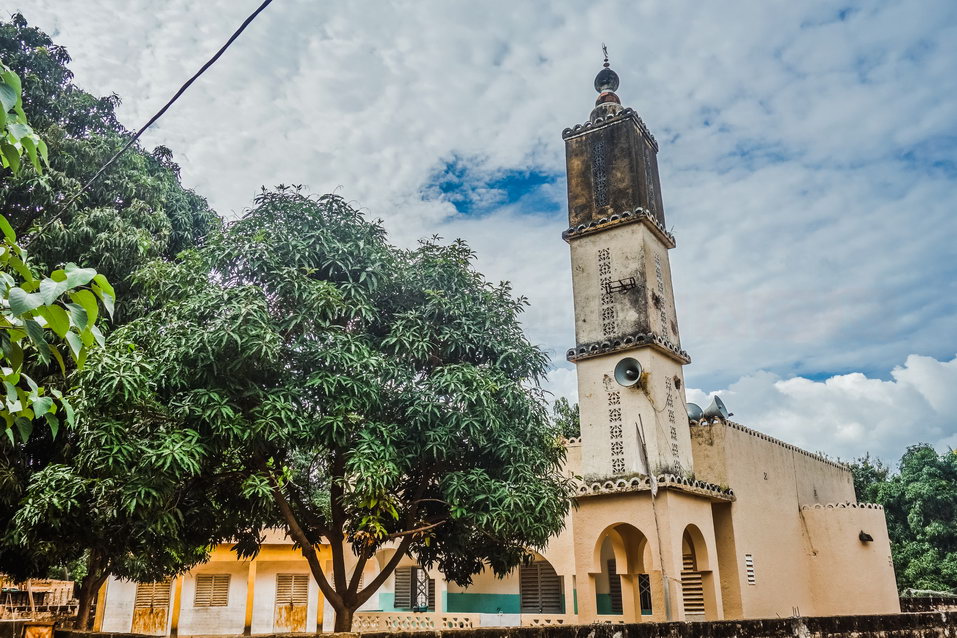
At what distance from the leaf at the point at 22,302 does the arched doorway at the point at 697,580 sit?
13339 millimetres

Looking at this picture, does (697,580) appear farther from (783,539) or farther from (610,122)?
(610,122)

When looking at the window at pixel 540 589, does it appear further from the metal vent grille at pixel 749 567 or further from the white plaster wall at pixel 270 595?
the white plaster wall at pixel 270 595

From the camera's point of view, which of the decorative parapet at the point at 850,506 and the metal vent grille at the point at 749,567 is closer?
the metal vent grille at the point at 749,567

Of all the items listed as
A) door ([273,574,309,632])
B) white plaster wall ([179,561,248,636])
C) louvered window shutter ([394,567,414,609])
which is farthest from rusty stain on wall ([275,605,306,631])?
louvered window shutter ([394,567,414,609])

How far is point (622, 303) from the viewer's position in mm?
16078

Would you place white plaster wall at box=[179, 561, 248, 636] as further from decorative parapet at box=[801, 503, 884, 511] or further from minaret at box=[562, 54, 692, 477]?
decorative parapet at box=[801, 503, 884, 511]

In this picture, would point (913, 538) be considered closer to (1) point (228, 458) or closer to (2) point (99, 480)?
(1) point (228, 458)

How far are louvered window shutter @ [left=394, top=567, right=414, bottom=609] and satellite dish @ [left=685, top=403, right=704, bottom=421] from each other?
31.1ft

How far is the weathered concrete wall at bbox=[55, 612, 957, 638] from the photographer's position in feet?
18.7

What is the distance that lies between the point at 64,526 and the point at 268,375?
3.19m

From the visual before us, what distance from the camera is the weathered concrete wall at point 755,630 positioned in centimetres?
570

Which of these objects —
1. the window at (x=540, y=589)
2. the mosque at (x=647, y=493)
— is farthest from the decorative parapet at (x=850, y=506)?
the window at (x=540, y=589)

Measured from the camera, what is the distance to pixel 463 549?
1145cm

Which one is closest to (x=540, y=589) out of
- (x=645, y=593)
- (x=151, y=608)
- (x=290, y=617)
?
→ (x=645, y=593)
